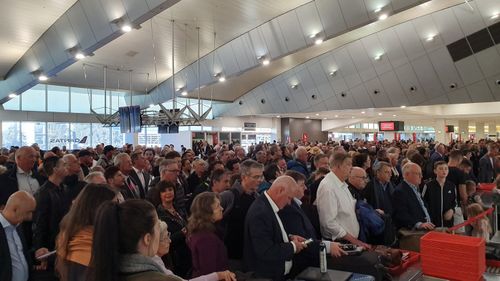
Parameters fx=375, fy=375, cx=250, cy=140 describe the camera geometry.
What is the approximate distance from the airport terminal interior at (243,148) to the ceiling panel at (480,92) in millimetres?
65

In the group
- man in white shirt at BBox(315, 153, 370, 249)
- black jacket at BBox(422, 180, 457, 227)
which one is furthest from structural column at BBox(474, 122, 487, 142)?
man in white shirt at BBox(315, 153, 370, 249)

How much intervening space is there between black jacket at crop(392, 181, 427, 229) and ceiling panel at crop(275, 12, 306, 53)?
30.8 ft

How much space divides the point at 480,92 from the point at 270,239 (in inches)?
669

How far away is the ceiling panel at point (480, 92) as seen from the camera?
1628cm

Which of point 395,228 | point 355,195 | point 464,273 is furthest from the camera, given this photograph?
point 395,228

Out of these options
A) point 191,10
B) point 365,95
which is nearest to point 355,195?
point 191,10

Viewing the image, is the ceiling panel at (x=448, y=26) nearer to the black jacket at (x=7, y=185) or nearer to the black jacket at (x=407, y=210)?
the black jacket at (x=407, y=210)

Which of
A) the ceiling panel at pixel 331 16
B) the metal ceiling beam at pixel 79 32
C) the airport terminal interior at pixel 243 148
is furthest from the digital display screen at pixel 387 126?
the metal ceiling beam at pixel 79 32

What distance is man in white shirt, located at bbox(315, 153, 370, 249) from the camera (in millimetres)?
3732

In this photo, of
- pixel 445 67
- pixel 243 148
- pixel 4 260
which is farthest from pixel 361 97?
pixel 4 260

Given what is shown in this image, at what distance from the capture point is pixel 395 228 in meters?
4.63

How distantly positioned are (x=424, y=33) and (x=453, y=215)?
1384 cm

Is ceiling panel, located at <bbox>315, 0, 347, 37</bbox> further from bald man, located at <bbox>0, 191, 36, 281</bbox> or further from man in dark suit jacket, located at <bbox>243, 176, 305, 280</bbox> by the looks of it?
bald man, located at <bbox>0, 191, 36, 281</bbox>

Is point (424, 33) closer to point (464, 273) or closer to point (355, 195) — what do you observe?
point (355, 195)
